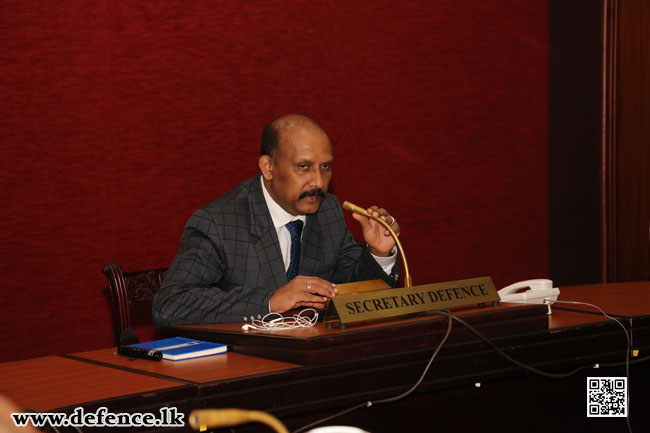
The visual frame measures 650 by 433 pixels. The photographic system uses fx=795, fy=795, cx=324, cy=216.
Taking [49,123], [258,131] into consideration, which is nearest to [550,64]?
[258,131]

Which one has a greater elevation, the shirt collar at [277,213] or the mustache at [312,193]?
the mustache at [312,193]

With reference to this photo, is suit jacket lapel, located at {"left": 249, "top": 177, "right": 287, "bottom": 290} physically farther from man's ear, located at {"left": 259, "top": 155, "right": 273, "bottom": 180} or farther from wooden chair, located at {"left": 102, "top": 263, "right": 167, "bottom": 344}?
wooden chair, located at {"left": 102, "top": 263, "right": 167, "bottom": 344}

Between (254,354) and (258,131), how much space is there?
1.91 meters

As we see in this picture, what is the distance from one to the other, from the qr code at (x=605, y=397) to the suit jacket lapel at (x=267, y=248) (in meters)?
0.98

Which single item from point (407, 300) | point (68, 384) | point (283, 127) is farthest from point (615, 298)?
point (68, 384)

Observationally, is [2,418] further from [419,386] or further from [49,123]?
[49,123]

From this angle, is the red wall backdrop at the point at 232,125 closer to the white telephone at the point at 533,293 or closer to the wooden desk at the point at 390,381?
the wooden desk at the point at 390,381

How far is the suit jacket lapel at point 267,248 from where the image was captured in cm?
253

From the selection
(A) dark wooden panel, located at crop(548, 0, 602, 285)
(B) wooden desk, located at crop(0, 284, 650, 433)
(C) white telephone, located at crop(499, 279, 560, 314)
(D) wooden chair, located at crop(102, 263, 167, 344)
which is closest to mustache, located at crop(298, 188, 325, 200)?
(D) wooden chair, located at crop(102, 263, 167, 344)

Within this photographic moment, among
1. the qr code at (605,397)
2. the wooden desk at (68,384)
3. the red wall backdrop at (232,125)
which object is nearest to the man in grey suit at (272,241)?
the wooden desk at (68,384)

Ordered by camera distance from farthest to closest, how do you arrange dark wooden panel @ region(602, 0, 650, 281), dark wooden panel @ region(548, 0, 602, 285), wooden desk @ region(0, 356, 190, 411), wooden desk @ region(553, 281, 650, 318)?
1. dark wooden panel @ region(548, 0, 602, 285)
2. dark wooden panel @ region(602, 0, 650, 281)
3. wooden desk @ region(553, 281, 650, 318)
4. wooden desk @ region(0, 356, 190, 411)

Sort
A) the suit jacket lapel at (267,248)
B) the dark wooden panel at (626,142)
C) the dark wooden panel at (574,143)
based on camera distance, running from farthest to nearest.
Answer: the dark wooden panel at (574,143) < the dark wooden panel at (626,142) < the suit jacket lapel at (267,248)

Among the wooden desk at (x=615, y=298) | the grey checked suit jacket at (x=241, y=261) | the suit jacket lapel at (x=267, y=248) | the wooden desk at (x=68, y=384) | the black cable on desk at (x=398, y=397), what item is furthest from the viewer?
the suit jacket lapel at (x=267, y=248)

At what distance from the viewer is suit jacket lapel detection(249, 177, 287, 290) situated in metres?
2.53
